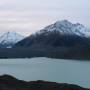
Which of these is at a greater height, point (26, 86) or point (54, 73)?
point (54, 73)

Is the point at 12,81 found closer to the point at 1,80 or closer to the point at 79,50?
the point at 1,80

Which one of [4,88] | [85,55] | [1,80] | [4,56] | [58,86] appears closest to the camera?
[4,88]

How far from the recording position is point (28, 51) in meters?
195

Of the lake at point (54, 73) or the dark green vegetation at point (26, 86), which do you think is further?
the lake at point (54, 73)

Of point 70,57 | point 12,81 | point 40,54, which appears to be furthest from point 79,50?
point 12,81

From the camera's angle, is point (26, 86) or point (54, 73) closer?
point (26, 86)

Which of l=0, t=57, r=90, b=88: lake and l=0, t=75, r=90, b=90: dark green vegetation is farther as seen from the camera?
l=0, t=57, r=90, b=88: lake

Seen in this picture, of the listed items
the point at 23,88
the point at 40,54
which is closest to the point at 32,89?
the point at 23,88

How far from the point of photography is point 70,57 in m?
157

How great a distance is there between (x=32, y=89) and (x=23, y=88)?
35.5 inches

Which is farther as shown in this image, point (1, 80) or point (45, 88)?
point (1, 80)

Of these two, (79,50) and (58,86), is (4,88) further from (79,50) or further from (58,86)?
(79,50)

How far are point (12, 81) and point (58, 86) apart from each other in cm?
507

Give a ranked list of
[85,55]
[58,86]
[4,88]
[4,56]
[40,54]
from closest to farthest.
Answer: [4,88] → [58,86] → [85,55] → [4,56] → [40,54]
